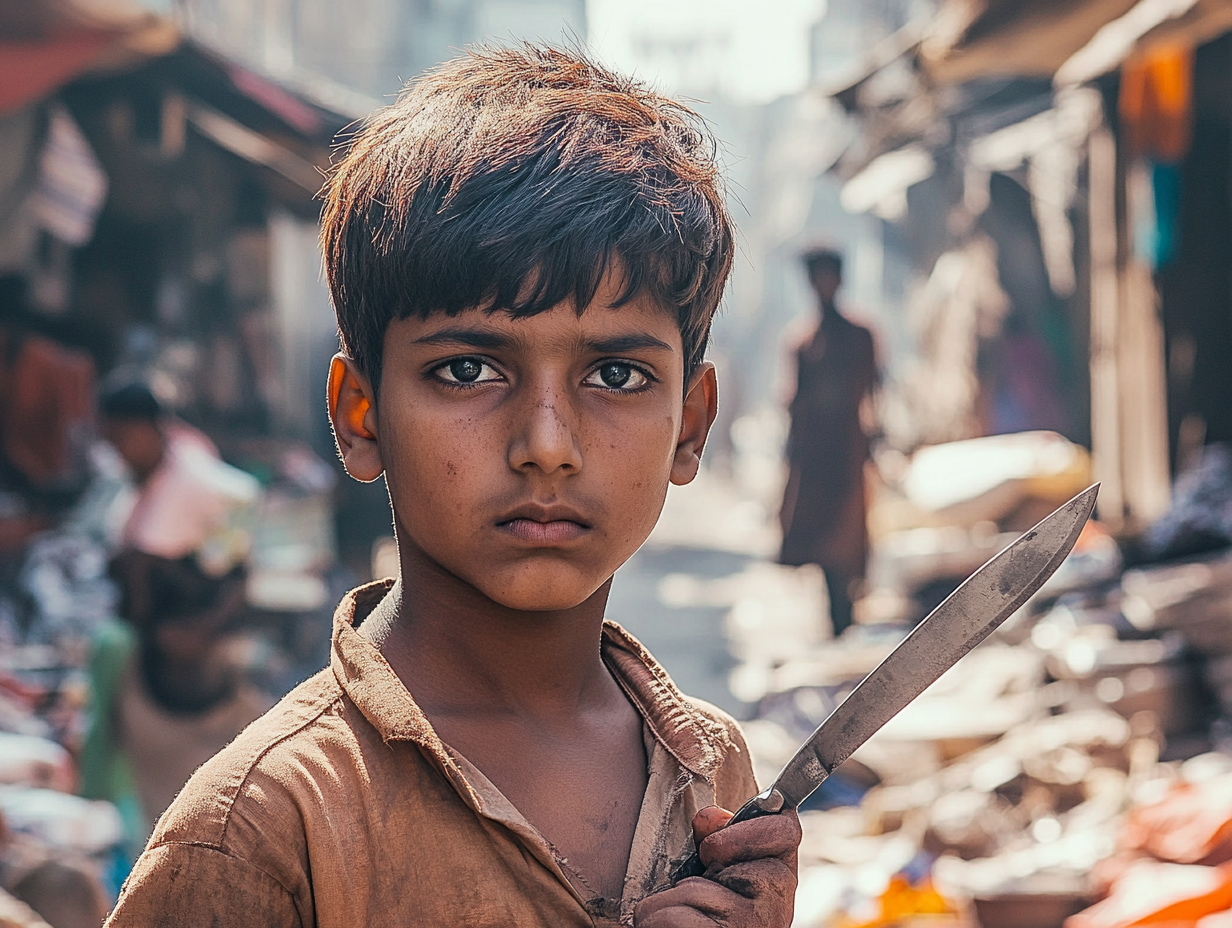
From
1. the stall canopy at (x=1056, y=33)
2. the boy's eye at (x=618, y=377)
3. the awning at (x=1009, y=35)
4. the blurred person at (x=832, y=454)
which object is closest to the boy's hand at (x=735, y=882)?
the boy's eye at (x=618, y=377)

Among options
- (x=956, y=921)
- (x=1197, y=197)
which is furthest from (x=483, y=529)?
(x=1197, y=197)

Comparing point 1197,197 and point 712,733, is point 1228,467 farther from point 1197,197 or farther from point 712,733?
point 712,733

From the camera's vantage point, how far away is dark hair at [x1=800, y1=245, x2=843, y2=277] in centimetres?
792

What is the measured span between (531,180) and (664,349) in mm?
186

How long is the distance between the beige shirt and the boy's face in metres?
Result: 0.15

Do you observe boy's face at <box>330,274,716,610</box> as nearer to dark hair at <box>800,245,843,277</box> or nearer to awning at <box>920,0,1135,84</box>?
awning at <box>920,0,1135,84</box>

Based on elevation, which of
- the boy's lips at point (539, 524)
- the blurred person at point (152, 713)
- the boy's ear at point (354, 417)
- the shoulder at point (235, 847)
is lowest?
the shoulder at point (235, 847)

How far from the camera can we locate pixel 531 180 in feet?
3.83

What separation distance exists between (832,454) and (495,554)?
7287 millimetres

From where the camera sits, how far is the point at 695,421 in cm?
139

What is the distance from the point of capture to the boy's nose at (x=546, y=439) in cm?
110

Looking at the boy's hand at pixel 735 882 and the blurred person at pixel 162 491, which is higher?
the blurred person at pixel 162 491

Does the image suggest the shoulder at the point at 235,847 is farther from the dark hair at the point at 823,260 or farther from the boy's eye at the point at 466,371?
the dark hair at the point at 823,260

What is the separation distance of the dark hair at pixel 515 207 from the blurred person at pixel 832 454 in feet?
22.8
